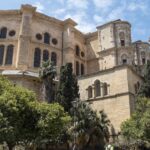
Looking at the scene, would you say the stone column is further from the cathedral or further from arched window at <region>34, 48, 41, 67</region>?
arched window at <region>34, 48, 41, 67</region>

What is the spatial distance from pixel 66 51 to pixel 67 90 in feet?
47.4

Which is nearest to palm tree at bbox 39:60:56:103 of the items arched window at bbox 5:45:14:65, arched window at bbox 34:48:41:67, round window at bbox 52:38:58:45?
arched window at bbox 34:48:41:67

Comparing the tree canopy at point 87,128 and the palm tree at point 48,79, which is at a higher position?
the palm tree at point 48,79

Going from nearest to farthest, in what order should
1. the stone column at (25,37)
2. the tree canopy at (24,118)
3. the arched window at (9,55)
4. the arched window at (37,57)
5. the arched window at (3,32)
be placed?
the tree canopy at (24,118), the stone column at (25,37), the arched window at (9,55), the arched window at (37,57), the arched window at (3,32)

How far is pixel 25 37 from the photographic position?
4309 centimetres

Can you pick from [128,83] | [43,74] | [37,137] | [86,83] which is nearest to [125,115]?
[128,83]

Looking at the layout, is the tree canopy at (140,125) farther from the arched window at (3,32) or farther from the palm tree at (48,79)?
the arched window at (3,32)

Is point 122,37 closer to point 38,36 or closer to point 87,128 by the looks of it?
point 38,36

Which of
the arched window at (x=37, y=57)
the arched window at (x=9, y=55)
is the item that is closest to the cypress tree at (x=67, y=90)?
the arched window at (x=37, y=57)

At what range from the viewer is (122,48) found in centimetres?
4628

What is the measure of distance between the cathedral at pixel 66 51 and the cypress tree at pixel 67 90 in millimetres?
3654

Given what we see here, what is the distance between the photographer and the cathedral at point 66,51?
3616 cm

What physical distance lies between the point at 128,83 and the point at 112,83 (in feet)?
6.85

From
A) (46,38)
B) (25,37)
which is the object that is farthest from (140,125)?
(46,38)
